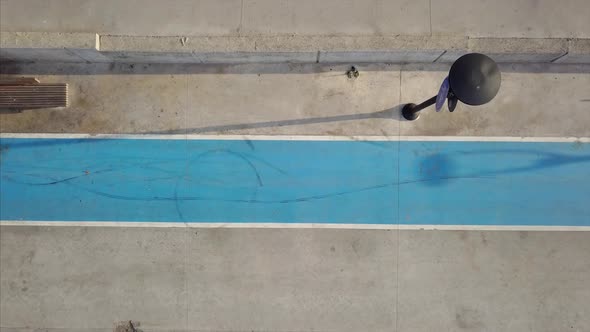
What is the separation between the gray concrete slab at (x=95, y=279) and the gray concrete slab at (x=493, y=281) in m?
4.19

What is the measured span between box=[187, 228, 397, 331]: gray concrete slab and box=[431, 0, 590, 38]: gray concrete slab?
383 centimetres

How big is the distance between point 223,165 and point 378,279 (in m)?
3.49

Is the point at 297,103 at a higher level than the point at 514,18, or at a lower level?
lower

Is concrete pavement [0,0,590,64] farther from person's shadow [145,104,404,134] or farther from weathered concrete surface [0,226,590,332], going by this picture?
weathered concrete surface [0,226,590,332]

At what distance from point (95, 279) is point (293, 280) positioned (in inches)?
142

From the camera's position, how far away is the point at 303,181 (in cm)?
716

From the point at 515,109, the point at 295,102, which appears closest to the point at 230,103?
the point at 295,102

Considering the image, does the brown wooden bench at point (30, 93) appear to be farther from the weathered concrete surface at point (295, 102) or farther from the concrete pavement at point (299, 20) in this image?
the concrete pavement at point (299, 20)

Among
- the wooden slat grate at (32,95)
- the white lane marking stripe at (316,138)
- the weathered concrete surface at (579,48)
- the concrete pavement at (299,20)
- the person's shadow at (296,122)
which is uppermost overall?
the concrete pavement at (299,20)

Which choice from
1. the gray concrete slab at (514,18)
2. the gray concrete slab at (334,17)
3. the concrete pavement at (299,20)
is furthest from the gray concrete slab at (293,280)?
the gray concrete slab at (514,18)

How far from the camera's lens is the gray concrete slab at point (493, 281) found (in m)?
7.06

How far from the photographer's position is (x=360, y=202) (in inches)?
282

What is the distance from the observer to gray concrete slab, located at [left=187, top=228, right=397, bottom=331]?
7.11m

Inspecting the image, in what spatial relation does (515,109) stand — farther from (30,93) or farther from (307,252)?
(30,93)
